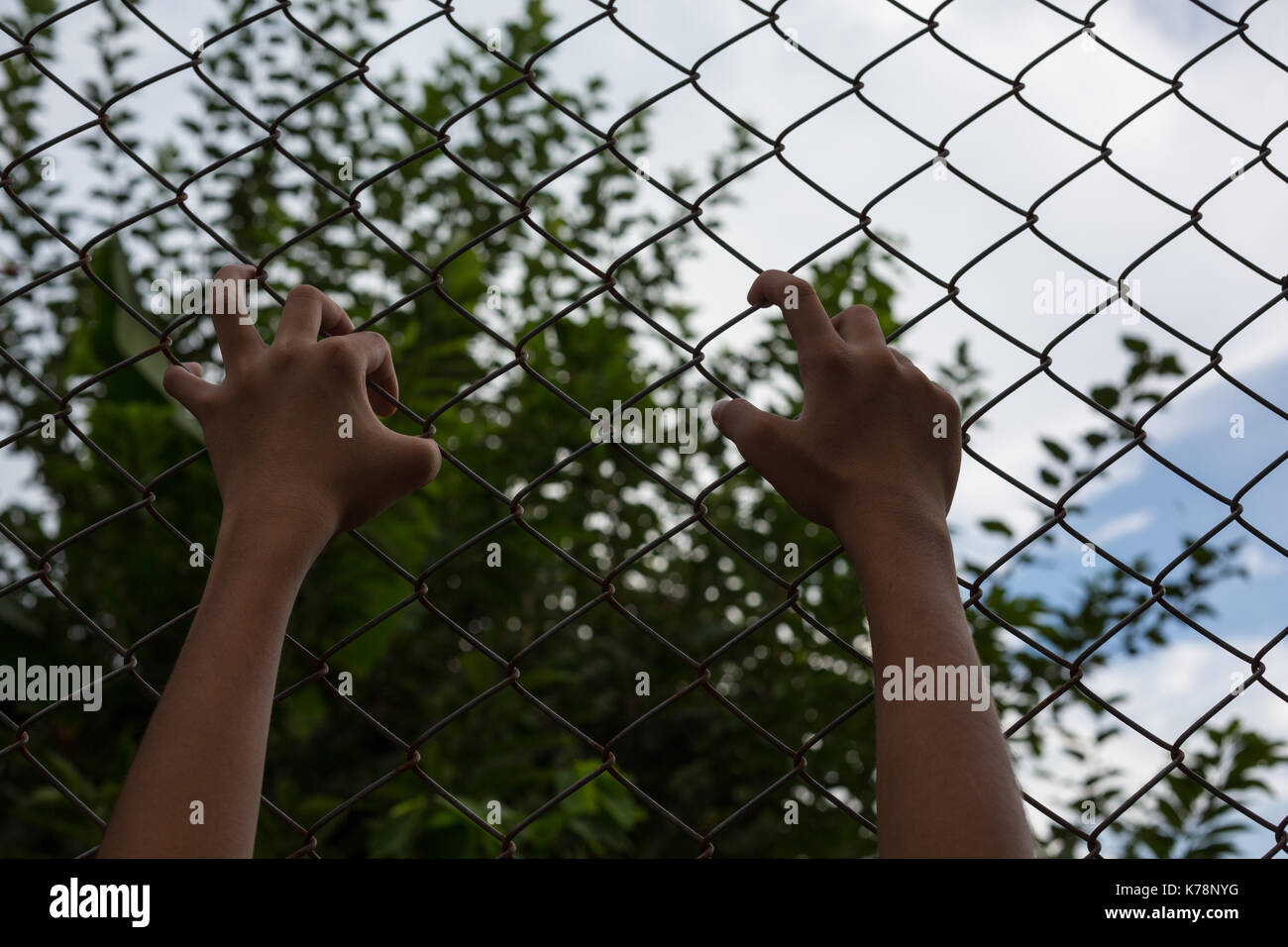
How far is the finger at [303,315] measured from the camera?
1146mm

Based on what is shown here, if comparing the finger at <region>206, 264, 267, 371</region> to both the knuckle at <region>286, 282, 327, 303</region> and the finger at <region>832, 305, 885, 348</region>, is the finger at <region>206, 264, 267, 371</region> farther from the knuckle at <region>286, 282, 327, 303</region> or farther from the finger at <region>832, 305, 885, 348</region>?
the finger at <region>832, 305, 885, 348</region>

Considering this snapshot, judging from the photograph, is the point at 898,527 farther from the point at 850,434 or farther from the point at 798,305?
the point at 798,305

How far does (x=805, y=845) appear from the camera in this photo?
2539 millimetres

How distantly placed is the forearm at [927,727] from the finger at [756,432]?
0.48 feet

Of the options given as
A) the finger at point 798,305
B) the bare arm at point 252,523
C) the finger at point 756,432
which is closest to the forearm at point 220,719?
the bare arm at point 252,523

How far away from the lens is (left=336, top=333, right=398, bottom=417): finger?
1169mm

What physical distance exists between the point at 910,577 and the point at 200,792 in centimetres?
73

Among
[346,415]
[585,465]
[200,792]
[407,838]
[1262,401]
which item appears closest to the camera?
[200,792]

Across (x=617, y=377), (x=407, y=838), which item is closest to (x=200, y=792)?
(x=407, y=838)

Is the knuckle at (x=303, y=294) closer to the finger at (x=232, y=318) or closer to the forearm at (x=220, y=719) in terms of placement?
the finger at (x=232, y=318)

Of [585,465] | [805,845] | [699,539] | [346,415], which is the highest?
[585,465]

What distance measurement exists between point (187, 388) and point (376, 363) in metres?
0.21

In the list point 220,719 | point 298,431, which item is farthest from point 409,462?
point 220,719
